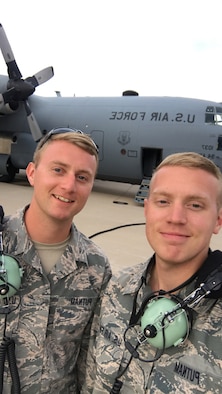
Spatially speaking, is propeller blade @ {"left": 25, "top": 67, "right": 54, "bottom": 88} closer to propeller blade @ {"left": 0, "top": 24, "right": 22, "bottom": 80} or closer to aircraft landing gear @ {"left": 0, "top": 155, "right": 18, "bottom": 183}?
propeller blade @ {"left": 0, "top": 24, "right": 22, "bottom": 80}

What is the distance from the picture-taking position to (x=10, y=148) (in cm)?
1622

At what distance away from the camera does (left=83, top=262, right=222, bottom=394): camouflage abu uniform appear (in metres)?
1.65

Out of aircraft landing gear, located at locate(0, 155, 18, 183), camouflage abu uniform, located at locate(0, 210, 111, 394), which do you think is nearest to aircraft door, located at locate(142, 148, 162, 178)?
aircraft landing gear, located at locate(0, 155, 18, 183)

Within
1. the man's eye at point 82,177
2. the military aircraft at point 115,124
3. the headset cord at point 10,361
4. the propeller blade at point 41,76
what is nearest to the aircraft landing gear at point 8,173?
the military aircraft at point 115,124

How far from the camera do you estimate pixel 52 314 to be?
7.42 ft

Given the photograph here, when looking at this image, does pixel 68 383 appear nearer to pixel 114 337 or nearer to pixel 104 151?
pixel 114 337

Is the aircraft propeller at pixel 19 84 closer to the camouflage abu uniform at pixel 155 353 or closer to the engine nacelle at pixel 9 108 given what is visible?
the engine nacelle at pixel 9 108

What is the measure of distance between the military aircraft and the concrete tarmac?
3.94ft

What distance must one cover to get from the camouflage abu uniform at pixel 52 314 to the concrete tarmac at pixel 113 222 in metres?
3.86

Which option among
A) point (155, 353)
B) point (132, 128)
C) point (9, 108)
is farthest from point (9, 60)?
point (155, 353)

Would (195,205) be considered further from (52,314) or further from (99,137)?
(99,137)

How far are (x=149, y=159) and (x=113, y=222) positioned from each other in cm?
475

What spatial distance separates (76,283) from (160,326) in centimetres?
80

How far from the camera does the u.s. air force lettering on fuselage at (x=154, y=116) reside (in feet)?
41.2
